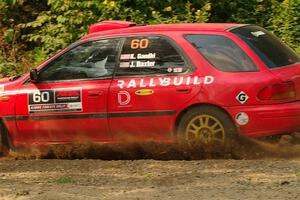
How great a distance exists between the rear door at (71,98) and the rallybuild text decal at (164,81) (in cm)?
25

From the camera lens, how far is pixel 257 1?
37.9 ft

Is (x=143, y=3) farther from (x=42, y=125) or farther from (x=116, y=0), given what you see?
(x=42, y=125)

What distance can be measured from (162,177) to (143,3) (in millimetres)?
5994

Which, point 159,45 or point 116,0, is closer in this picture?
point 159,45

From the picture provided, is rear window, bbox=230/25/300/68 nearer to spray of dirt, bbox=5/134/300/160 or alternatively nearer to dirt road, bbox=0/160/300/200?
spray of dirt, bbox=5/134/300/160

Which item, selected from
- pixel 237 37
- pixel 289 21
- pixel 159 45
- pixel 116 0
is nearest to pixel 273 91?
pixel 237 37

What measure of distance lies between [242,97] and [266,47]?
72cm

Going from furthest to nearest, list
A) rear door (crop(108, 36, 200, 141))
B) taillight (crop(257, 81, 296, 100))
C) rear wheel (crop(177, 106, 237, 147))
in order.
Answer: rear door (crop(108, 36, 200, 141)), rear wheel (crop(177, 106, 237, 147)), taillight (crop(257, 81, 296, 100))

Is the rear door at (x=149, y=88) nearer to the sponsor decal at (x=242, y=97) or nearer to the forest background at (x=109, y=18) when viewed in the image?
the sponsor decal at (x=242, y=97)

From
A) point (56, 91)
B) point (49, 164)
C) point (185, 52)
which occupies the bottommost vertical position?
point (49, 164)

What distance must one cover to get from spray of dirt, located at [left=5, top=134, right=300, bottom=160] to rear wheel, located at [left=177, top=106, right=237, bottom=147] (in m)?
0.07

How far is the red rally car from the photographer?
628 cm

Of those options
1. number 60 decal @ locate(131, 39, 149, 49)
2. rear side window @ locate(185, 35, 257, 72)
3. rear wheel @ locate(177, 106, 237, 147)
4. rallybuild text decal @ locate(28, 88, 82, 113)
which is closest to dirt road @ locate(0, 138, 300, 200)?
rear wheel @ locate(177, 106, 237, 147)

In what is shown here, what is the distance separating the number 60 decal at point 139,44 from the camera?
6.76 m
